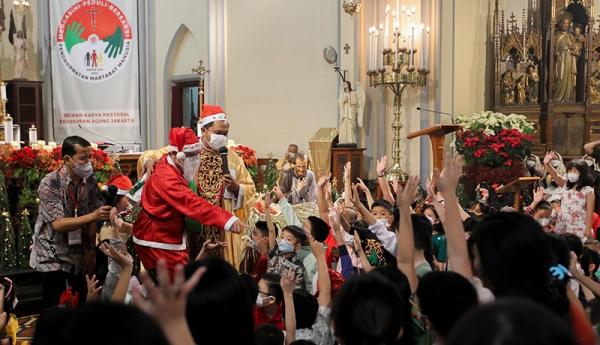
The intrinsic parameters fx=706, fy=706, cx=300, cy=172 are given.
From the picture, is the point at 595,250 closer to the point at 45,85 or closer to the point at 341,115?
the point at 341,115

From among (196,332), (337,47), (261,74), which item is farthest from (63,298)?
(261,74)

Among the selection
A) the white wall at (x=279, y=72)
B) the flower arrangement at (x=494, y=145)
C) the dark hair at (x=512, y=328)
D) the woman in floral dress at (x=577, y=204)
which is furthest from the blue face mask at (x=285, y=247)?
the white wall at (x=279, y=72)

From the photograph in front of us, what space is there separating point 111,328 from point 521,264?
1.35 metres

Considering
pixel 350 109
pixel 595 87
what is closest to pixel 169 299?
pixel 350 109

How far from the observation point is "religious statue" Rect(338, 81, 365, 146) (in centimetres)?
1248

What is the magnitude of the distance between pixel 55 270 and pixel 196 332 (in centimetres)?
281

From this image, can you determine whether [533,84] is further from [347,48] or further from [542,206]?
[542,206]

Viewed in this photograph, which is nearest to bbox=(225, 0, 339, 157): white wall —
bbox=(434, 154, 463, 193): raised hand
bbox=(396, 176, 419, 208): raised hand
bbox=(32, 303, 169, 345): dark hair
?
bbox=(396, 176, 419, 208): raised hand

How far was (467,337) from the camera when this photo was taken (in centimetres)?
116

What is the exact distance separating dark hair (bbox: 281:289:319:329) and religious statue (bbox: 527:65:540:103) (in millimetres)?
9305

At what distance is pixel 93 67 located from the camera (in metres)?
15.6

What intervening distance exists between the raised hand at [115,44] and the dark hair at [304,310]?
13.3 meters

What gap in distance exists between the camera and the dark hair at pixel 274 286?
12.4 ft

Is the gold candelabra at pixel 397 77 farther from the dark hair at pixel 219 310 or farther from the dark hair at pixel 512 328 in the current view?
the dark hair at pixel 512 328
